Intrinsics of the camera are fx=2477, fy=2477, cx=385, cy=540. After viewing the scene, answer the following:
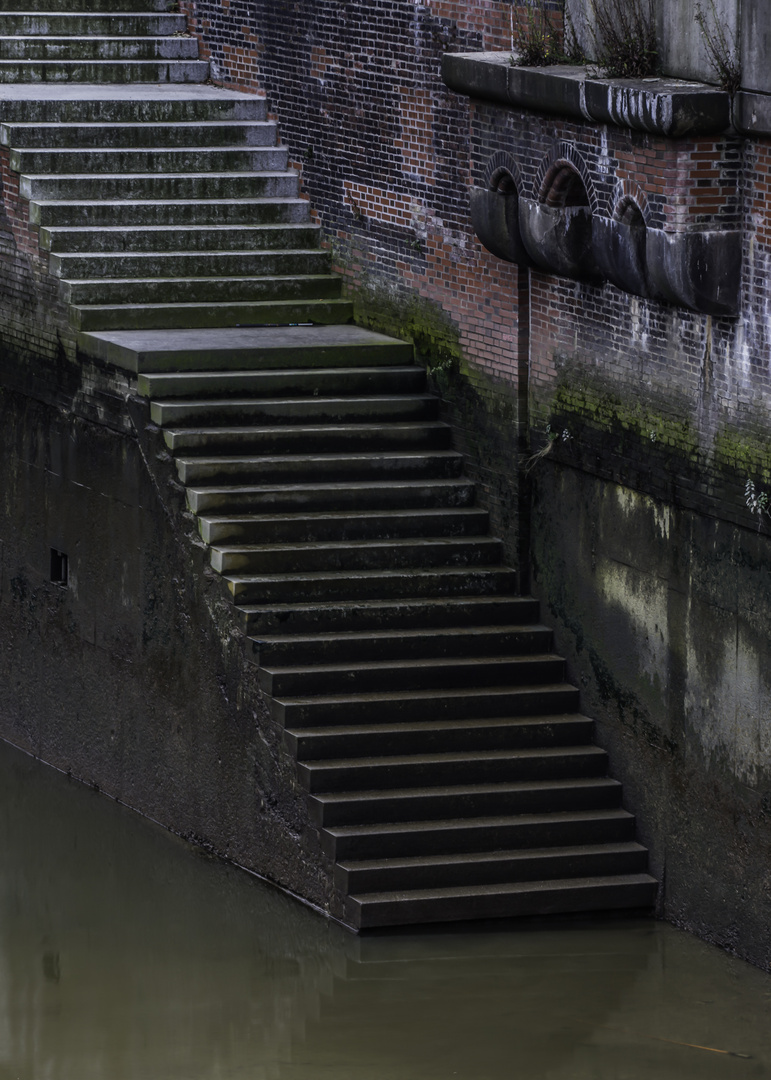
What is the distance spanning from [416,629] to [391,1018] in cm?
314

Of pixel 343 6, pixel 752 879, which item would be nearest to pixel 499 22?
pixel 343 6

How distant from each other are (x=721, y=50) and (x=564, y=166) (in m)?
1.63

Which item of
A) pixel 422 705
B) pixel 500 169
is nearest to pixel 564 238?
pixel 500 169

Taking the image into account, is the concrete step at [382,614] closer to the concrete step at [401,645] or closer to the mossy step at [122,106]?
the concrete step at [401,645]

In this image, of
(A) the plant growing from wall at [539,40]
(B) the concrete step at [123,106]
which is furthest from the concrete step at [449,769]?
(B) the concrete step at [123,106]

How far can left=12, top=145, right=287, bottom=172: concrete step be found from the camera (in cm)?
1817

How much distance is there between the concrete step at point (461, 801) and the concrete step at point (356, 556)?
69.2 inches

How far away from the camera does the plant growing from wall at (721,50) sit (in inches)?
522

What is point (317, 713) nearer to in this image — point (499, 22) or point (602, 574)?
point (602, 574)

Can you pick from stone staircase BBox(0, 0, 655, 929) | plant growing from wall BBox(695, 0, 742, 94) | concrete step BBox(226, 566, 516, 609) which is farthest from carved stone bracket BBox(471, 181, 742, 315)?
concrete step BBox(226, 566, 516, 609)

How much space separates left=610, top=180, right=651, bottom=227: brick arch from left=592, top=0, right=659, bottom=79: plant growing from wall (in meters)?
0.62

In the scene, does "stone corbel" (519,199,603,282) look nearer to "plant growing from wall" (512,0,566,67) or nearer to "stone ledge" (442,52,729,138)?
"stone ledge" (442,52,729,138)

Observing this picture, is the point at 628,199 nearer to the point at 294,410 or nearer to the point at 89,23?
the point at 294,410

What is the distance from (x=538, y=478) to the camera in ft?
51.6
